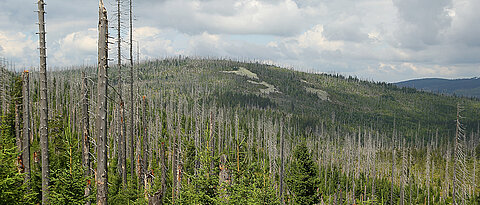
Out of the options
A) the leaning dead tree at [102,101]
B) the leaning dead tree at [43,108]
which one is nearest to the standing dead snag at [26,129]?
the leaning dead tree at [43,108]

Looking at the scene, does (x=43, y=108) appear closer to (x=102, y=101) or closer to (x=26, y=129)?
(x=102, y=101)

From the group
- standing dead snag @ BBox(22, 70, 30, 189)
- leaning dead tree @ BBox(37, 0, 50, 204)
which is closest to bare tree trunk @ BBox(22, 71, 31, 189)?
standing dead snag @ BBox(22, 70, 30, 189)

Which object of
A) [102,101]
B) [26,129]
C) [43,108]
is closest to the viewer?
[102,101]

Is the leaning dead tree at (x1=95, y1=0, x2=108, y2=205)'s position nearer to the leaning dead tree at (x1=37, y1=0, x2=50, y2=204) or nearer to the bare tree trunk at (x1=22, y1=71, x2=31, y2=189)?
the leaning dead tree at (x1=37, y1=0, x2=50, y2=204)

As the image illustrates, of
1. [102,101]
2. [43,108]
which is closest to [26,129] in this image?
[43,108]

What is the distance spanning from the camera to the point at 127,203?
19.1 metres

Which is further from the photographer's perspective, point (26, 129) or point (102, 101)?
point (26, 129)

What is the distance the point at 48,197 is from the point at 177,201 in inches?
197

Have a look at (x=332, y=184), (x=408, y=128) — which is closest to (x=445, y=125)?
(x=408, y=128)

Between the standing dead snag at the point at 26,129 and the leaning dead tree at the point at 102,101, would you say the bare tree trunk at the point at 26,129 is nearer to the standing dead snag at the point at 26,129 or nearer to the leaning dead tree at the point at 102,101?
the standing dead snag at the point at 26,129

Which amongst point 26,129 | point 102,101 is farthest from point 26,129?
point 102,101

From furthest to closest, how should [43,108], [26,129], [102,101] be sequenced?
[26,129] < [43,108] < [102,101]

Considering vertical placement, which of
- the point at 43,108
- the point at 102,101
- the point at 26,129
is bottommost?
the point at 26,129

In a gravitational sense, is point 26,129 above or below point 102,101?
below
